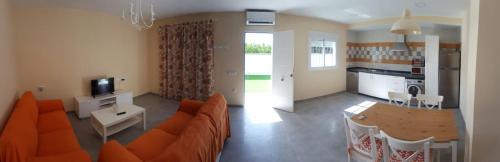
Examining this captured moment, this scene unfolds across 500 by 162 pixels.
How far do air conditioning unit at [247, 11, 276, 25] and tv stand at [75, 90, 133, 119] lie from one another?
3237 millimetres

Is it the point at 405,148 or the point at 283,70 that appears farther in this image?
the point at 283,70

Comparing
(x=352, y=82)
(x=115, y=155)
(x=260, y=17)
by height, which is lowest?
(x=115, y=155)

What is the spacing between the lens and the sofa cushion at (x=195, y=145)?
65.4 inches

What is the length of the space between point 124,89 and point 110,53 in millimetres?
941

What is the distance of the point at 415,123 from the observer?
245 cm

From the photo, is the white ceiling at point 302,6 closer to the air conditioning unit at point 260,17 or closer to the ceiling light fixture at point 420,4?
the ceiling light fixture at point 420,4

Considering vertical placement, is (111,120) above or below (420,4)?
below

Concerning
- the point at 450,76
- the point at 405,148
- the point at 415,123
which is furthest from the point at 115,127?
the point at 450,76

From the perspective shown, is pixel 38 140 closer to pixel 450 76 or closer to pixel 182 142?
pixel 182 142

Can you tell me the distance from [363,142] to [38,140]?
3402 mm

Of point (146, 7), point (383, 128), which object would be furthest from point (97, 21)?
point (383, 128)

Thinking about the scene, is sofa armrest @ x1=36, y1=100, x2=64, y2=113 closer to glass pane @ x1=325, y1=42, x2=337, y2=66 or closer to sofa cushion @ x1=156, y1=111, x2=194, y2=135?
sofa cushion @ x1=156, y1=111, x2=194, y2=135

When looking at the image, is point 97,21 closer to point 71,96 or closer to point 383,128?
point 71,96

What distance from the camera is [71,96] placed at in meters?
5.16
